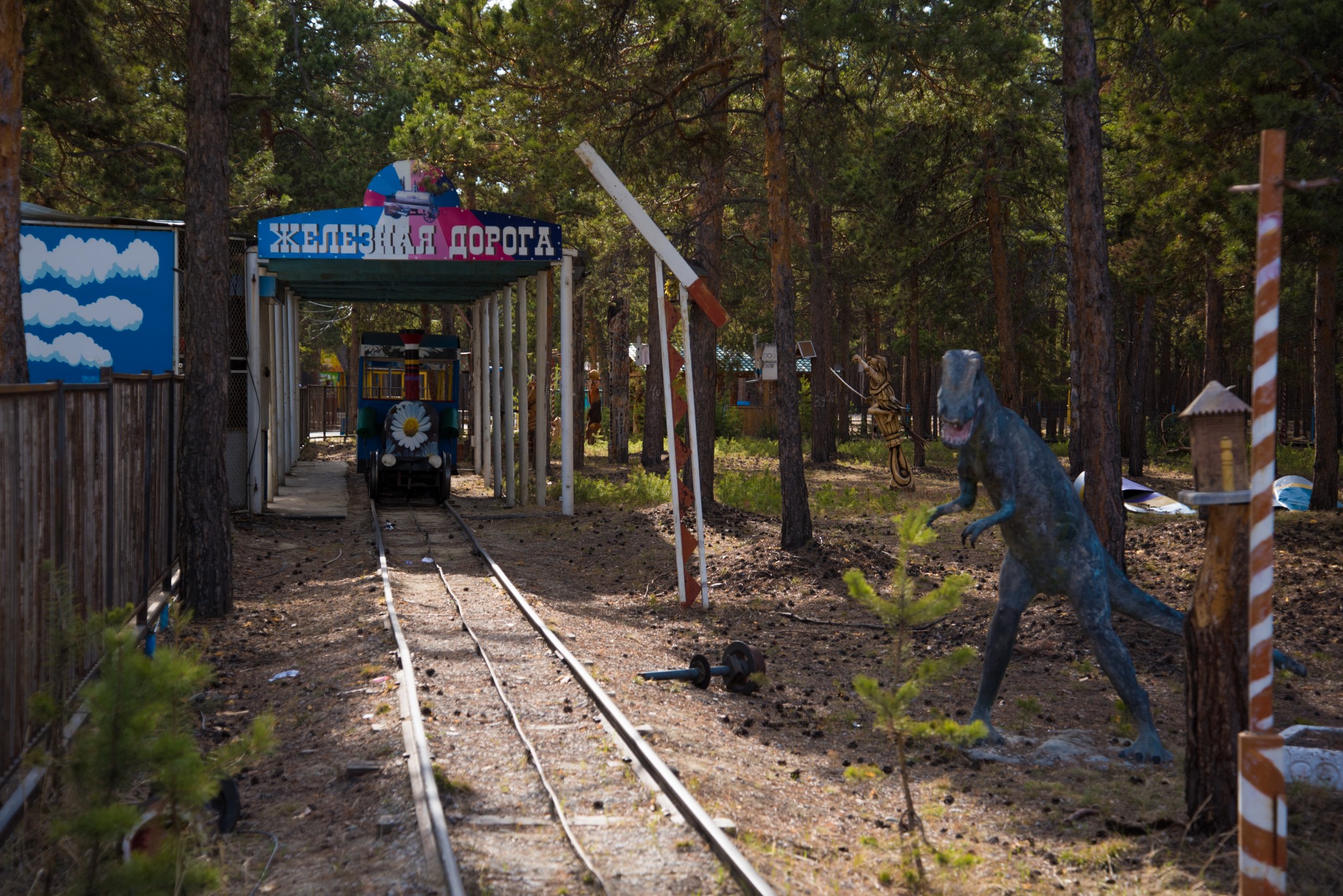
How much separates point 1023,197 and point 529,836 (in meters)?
16.7

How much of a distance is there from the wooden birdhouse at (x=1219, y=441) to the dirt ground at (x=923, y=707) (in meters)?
1.70

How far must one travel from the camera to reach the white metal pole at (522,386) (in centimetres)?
1961

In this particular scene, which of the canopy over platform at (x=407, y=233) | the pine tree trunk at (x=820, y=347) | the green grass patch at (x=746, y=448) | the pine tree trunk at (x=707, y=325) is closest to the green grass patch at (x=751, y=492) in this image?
the pine tree trunk at (x=707, y=325)

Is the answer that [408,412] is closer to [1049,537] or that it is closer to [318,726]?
[318,726]

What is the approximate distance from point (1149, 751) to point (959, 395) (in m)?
2.48

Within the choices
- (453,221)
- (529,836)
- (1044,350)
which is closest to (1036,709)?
(529,836)

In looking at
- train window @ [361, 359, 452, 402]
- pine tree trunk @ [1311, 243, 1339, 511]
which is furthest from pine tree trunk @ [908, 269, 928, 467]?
train window @ [361, 359, 452, 402]

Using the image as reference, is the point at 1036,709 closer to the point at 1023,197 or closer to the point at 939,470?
the point at 1023,197

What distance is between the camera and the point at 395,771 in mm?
6324

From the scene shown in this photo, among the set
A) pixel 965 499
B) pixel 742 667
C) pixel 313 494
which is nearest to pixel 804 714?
pixel 742 667

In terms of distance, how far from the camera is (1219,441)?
5309 mm

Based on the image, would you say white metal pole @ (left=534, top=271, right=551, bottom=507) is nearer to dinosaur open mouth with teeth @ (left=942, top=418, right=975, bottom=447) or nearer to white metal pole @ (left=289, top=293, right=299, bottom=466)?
white metal pole @ (left=289, top=293, right=299, bottom=466)

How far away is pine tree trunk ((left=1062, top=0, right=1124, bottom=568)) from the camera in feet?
36.1

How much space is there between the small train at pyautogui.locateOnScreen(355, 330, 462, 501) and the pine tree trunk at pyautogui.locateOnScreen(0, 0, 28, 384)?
819 centimetres
